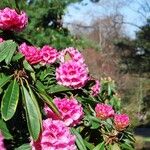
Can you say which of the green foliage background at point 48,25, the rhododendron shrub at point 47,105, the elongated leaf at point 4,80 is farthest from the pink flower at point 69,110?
the green foliage background at point 48,25

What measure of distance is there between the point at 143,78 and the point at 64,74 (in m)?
29.1

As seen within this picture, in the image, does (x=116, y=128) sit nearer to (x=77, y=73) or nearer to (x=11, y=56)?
(x=77, y=73)

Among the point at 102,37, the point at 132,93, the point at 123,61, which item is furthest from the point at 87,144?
the point at 102,37

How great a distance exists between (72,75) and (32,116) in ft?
1.98

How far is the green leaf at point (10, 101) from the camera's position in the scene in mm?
1833

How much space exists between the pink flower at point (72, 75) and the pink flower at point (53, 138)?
480mm

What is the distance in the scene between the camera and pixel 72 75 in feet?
7.82

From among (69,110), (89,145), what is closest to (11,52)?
(69,110)

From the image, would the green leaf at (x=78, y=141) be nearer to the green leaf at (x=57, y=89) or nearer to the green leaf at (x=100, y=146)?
the green leaf at (x=100, y=146)

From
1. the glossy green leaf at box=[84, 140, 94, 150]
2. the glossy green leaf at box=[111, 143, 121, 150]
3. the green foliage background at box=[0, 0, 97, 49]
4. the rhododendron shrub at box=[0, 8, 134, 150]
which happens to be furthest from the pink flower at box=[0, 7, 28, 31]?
the green foliage background at box=[0, 0, 97, 49]

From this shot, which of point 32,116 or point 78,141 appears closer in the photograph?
point 32,116

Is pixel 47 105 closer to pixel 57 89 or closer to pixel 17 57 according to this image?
pixel 17 57

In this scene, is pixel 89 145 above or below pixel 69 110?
below

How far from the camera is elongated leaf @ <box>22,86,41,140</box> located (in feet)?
5.86
